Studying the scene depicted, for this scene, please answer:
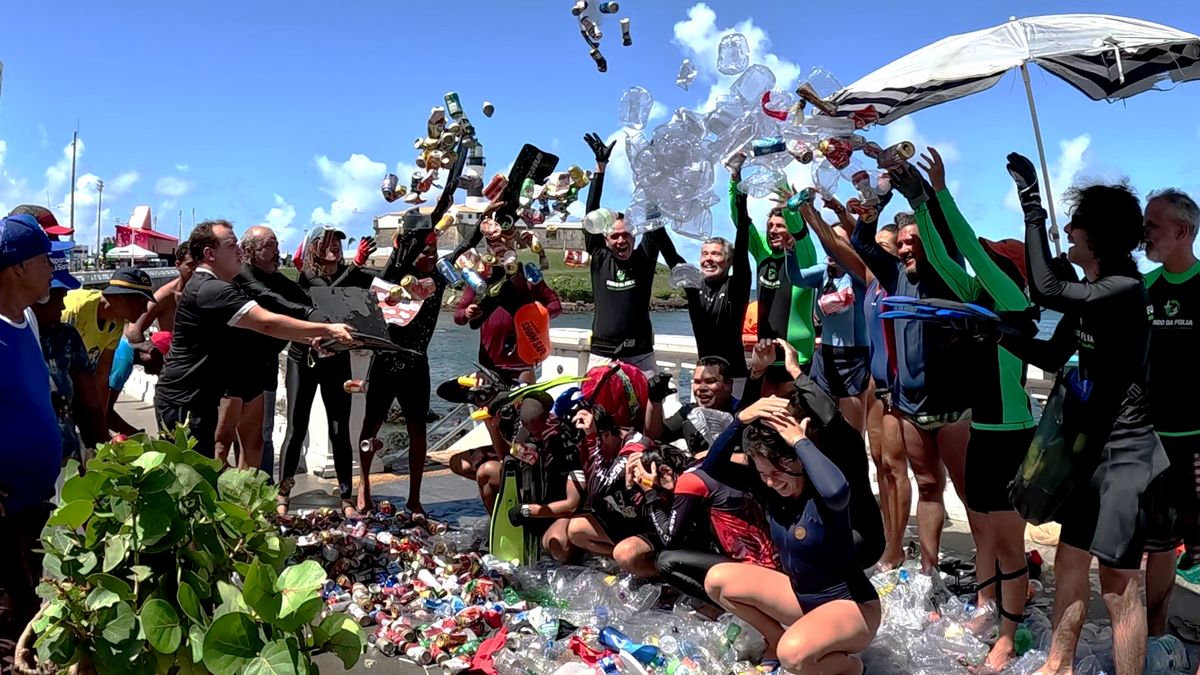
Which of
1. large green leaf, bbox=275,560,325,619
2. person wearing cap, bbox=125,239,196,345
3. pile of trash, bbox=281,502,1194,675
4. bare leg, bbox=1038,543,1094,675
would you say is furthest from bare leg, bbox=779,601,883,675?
person wearing cap, bbox=125,239,196,345

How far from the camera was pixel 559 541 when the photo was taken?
4098 millimetres

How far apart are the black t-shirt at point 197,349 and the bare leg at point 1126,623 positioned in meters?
3.53

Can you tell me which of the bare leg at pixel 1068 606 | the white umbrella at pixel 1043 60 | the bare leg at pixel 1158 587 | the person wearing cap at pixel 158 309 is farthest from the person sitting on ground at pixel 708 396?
the person wearing cap at pixel 158 309

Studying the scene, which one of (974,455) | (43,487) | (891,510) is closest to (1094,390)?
(974,455)

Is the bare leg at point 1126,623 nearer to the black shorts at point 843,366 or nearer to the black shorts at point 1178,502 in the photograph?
the black shorts at point 1178,502

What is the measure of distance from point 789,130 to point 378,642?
2802 millimetres

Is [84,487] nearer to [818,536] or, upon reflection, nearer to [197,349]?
[818,536]

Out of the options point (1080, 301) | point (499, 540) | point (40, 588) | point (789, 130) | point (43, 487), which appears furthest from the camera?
point (499, 540)

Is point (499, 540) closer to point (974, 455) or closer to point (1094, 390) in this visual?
point (974, 455)

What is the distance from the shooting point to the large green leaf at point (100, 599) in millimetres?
1658

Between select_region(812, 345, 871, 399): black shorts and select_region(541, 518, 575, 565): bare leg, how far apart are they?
1561mm

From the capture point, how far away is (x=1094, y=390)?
2.73 meters

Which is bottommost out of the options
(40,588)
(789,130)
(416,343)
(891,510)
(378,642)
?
(378,642)

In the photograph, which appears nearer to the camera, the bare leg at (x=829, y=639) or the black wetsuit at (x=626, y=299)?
the bare leg at (x=829, y=639)
